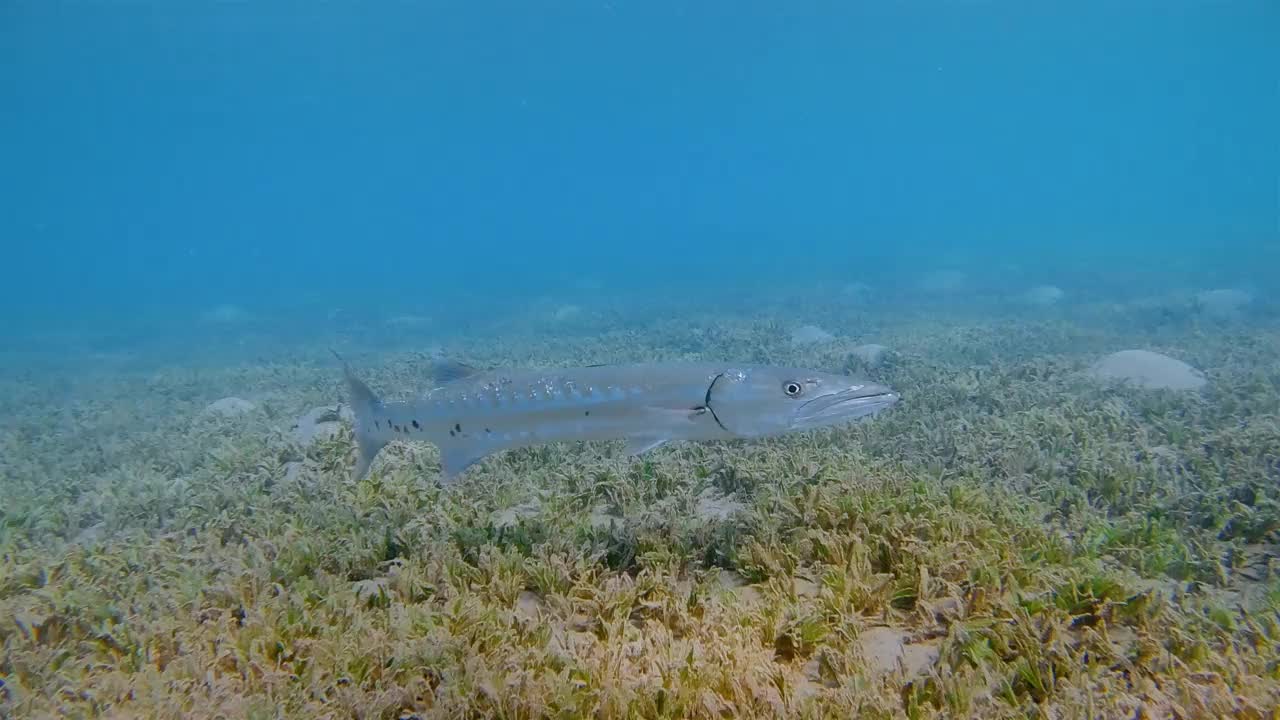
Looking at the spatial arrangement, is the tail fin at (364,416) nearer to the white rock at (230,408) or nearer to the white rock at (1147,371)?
the white rock at (230,408)

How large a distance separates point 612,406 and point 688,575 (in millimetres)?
1364

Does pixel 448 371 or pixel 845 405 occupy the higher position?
pixel 448 371

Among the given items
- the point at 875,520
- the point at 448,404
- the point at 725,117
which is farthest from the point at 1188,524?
the point at 725,117

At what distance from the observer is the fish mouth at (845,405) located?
4.00 metres

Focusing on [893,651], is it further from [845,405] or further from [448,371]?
[448,371]

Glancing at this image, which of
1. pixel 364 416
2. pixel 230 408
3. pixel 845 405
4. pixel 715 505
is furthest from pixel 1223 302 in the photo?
pixel 230 408

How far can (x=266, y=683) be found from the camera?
11.5ft

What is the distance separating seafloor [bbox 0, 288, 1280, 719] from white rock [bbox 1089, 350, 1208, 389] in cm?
128

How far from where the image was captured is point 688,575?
4.62 metres

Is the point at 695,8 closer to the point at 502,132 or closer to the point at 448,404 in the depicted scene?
the point at 448,404

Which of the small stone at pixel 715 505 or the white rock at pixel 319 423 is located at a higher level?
the white rock at pixel 319 423

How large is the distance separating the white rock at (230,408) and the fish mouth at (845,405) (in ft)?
38.3

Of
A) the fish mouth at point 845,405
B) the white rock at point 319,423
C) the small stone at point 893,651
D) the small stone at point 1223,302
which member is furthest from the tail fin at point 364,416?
the small stone at point 1223,302

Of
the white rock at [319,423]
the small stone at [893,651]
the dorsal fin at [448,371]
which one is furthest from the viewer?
the white rock at [319,423]
